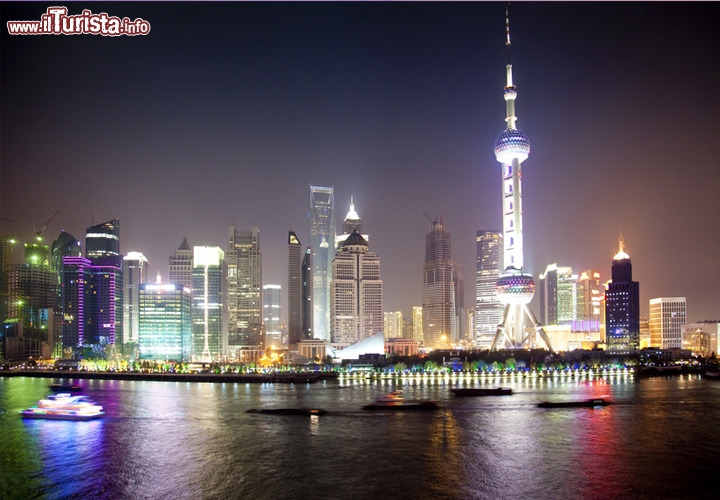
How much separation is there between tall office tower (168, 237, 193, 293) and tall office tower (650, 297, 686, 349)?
129217 mm

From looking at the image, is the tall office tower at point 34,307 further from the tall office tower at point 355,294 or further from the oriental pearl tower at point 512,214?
the oriental pearl tower at point 512,214

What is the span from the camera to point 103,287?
167m

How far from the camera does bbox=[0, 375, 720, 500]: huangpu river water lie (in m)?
25.8

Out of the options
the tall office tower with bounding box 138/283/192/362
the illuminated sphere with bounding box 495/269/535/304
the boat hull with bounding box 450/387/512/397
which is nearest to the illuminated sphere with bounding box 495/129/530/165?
the illuminated sphere with bounding box 495/269/535/304

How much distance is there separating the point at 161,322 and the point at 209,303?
26393 millimetres

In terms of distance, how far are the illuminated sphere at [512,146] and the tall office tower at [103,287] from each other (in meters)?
106

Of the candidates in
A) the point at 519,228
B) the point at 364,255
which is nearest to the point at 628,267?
the point at 519,228

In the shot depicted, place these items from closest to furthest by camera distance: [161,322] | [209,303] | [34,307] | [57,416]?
[57,416] < [161,322] < [34,307] < [209,303]

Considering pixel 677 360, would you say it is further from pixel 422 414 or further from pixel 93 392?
pixel 93 392

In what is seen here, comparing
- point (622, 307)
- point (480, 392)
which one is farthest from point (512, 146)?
point (480, 392)

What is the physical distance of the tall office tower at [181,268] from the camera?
566 feet

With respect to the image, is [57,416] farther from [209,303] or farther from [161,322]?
[209,303]

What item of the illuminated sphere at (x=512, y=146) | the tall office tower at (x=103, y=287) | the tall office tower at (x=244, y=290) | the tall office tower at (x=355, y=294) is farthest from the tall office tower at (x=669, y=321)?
the tall office tower at (x=103, y=287)

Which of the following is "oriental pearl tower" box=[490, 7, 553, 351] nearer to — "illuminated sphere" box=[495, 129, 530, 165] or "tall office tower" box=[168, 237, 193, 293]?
"illuminated sphere" box=[495, 129, 530, 165]
